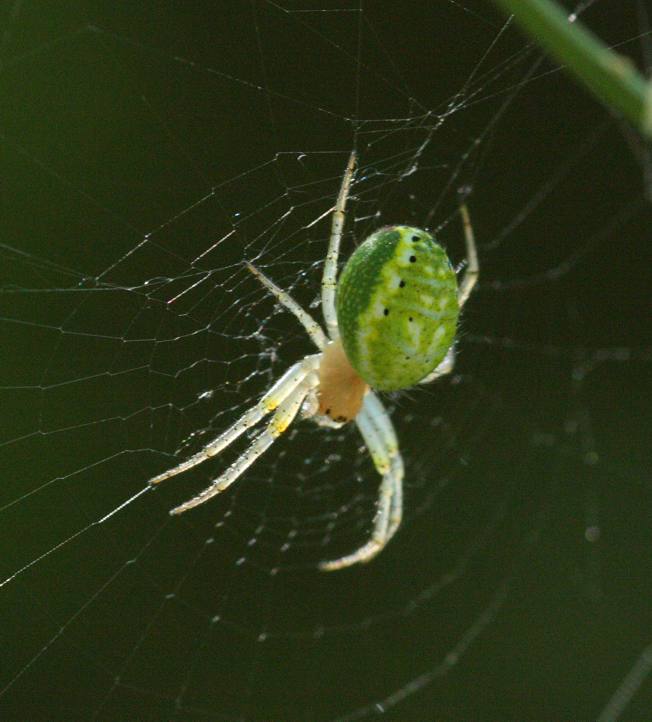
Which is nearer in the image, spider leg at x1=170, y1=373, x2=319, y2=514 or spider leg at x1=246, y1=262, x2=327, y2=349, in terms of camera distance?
spider leg at x1=246, y1=262, x2=327, y2=349

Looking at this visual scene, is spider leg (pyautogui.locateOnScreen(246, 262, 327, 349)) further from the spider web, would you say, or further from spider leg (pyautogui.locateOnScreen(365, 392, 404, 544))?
spider leg (pyautogui.locateOnScreen(365, 392, 404, 544))

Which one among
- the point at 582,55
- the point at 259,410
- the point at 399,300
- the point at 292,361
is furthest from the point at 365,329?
the point at 582,55

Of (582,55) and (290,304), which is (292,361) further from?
(582,55)

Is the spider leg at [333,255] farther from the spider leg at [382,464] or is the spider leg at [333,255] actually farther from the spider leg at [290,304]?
the spider leg at [382,464]

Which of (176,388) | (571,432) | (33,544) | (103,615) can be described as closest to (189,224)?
(176,388)

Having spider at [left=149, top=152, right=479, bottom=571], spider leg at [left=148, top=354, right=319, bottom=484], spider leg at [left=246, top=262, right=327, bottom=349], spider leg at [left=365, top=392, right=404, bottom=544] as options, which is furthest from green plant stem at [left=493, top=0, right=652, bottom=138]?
spider leg at [left=365, top=392, right=404, bottom=544]

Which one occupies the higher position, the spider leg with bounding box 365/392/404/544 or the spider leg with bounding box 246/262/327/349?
the spider leg with bounding box 246/262/327/349

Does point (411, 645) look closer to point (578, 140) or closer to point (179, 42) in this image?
point (578, 140)
